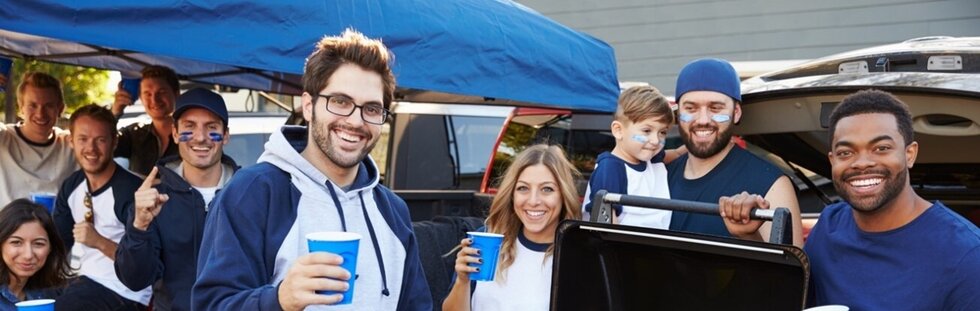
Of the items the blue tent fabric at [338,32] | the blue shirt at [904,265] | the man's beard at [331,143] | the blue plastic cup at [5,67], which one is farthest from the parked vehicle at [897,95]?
the blue plastic cup at [5,67]

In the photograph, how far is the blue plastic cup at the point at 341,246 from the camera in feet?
8.31

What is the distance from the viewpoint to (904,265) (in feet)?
9.54

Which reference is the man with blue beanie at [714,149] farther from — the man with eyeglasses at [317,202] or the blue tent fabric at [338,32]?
the blue tent fabric at [338,32]

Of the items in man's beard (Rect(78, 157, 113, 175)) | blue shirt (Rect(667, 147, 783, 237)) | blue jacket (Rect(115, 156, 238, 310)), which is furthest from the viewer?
man's beard (Rect(78, 157, 113, 175))

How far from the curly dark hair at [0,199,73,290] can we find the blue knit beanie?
3009 millimetres

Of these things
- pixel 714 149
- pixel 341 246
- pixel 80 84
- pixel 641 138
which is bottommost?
pixel 341 246

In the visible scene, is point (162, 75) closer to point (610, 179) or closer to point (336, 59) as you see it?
point (610, 179)

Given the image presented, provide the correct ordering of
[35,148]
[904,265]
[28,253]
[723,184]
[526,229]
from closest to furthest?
1. [904,265]
2. [723,184]
3. [526,229]
4. [28,253]
5. [35,148]

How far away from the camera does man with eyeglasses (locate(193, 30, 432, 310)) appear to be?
2814 mm

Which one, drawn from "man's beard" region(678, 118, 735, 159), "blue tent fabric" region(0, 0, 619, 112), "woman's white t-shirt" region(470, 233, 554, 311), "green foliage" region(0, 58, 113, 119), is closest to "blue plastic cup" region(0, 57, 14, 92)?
"blue tent fabric" region(0, 0, 619, 112)

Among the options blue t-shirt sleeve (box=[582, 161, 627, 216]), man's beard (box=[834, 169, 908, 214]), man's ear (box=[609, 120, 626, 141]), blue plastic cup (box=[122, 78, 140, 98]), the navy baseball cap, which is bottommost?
man's beard (box=[834, 169, 908, 214])

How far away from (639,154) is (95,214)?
271 centimetres

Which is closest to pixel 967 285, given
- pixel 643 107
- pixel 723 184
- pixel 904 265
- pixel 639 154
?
pixel 904 265

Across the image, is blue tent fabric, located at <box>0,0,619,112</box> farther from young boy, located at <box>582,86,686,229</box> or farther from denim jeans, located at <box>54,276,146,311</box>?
denim jeans, located at <box>54,276,146,311</box>
